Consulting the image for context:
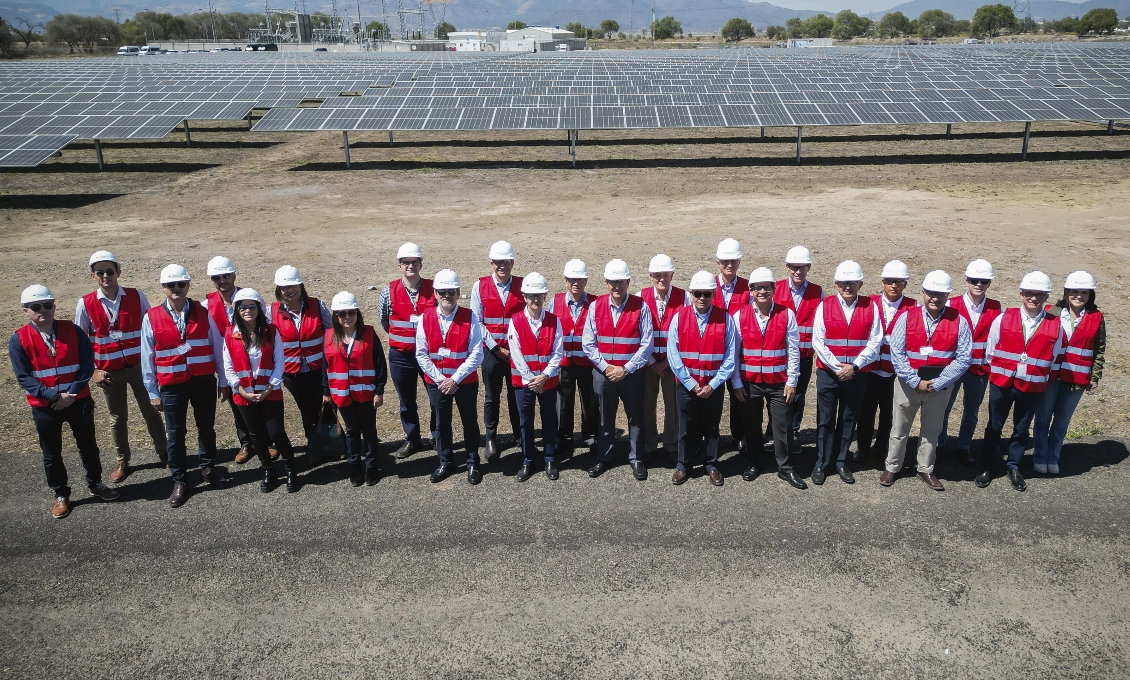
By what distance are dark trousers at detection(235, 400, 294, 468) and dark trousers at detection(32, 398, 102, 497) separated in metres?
1.28

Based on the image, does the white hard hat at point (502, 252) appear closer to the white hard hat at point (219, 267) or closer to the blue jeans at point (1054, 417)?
the white hard hat at point (219, 267)

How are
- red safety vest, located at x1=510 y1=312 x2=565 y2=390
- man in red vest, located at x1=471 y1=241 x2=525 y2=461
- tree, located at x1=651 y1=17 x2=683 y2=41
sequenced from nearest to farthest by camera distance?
red safety vest, located at x1=510 y1=312 x2=565 y2=390
man in red vest, located at x1=471 y1=241 x2=525 y2=461
tree, located at x1=651 y1=17 x2=683 y2=41

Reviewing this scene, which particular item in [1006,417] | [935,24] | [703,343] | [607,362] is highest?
[935,24]

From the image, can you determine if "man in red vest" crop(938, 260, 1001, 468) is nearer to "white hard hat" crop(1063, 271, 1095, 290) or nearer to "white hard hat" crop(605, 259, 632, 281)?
"white hard hat" crop(1063, 271, 1095, 290)

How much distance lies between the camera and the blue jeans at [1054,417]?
649cm

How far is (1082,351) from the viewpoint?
20.6 ft

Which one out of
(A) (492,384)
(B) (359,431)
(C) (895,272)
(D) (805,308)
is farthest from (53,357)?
(C) (895,272)

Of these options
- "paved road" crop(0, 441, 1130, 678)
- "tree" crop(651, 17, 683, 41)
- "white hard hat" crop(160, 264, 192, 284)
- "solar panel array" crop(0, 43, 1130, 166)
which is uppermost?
"tree" crop(651, 17, 683, 41)

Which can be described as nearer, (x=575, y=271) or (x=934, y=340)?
(x=934, y=340)

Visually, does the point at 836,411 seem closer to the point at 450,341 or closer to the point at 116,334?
the point at 450,341

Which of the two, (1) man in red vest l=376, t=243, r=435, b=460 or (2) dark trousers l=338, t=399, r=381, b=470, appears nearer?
(2) dark trousers l=338, t=399, r=381, b=470

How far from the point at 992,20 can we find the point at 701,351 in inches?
5416

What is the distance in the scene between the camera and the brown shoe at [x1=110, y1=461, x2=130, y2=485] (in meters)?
7.04

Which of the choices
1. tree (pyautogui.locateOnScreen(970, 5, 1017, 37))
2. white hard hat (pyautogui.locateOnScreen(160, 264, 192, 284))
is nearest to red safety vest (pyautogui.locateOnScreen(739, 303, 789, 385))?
white hard hat (pyautogui.locateOnScreen(160, 264, 192, 284))
